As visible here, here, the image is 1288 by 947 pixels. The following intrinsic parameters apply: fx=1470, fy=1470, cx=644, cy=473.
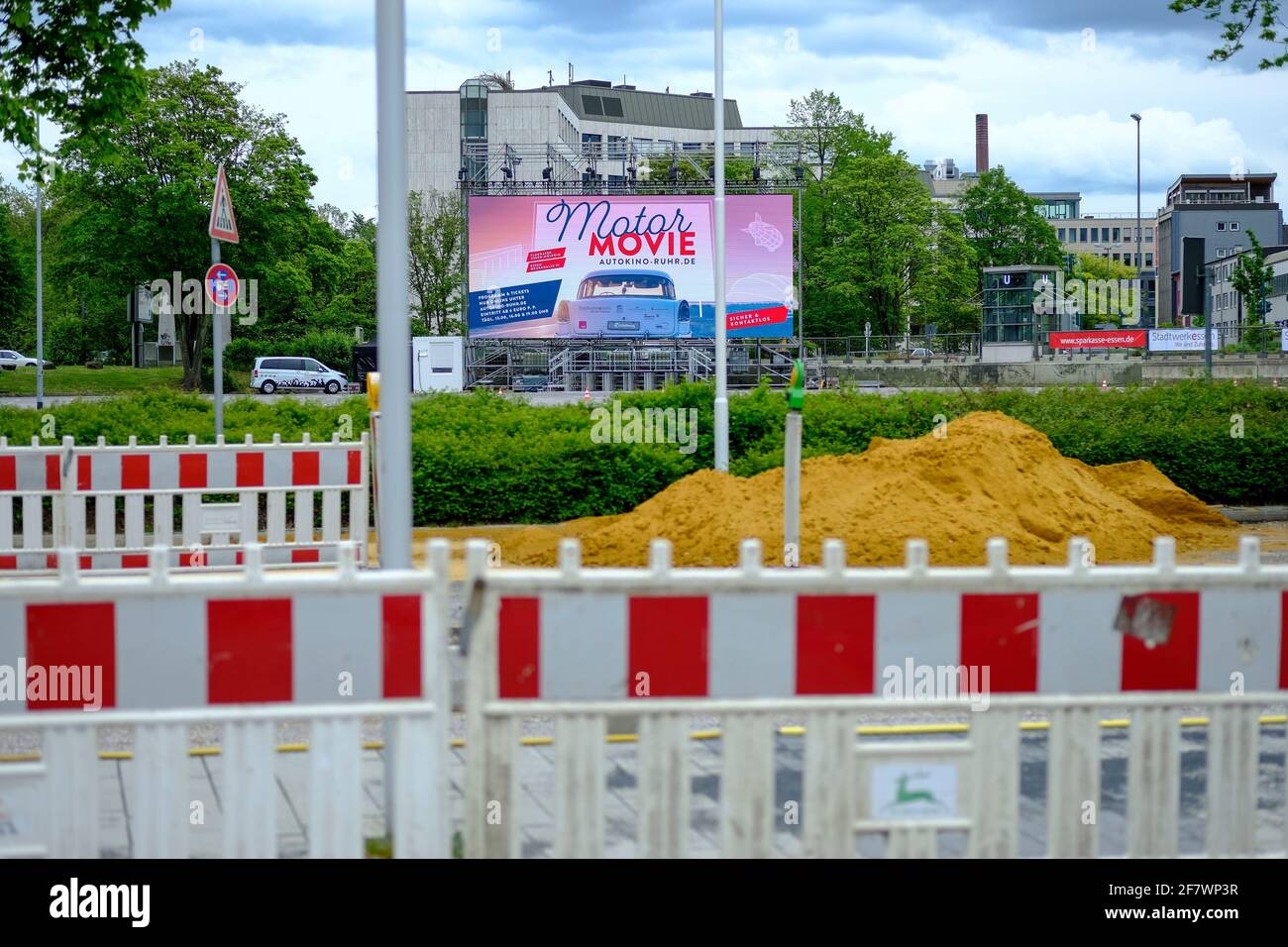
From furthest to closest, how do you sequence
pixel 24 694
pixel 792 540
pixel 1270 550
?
pixel 1270 550 < pixel 792 540 < pixel 24 694

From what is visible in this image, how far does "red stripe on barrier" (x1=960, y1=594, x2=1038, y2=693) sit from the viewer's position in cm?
522

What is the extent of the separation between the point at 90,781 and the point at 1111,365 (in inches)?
2069

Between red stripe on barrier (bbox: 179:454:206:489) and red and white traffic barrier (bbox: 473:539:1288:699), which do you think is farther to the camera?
red stripe on barrier (bbox: 179:454:206:489)

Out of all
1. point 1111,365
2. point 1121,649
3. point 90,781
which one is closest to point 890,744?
point 1121,649

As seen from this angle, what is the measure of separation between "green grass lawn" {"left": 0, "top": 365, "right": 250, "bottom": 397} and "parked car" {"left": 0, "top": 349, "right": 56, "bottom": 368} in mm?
7356

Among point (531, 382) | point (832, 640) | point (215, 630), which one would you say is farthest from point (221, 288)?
point (531, 382)

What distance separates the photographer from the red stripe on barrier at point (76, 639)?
4988 mm

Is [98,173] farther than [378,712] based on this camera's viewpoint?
Yes

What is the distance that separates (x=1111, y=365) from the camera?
53625mm

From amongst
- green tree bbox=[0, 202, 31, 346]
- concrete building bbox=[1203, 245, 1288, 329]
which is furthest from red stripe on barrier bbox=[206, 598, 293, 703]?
concrete building bbox=[1203, 245, 1288, 329]

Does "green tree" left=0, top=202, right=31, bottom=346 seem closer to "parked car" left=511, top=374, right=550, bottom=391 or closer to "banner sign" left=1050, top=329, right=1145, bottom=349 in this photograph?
"parked car" left=511, top=374, right=550, bottom=391

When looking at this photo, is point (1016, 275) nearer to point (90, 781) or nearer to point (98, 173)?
point (98, 173)

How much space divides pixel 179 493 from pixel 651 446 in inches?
268

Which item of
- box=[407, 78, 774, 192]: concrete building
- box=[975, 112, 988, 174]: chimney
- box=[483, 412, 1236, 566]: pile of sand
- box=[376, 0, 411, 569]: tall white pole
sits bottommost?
box=[483, 412, 1236, 566]: pile of sand
